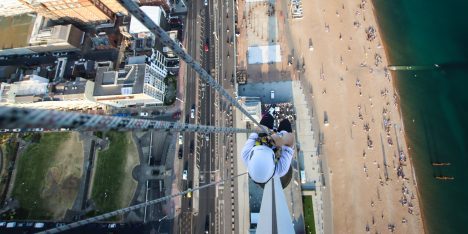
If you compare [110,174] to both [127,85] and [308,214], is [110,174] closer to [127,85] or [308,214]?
[127,85]

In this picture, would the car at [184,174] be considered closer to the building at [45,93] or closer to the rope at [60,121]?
the building at [45,93]

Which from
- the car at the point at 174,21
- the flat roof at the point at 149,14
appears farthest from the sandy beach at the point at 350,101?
the flat roof at the point at 149,14

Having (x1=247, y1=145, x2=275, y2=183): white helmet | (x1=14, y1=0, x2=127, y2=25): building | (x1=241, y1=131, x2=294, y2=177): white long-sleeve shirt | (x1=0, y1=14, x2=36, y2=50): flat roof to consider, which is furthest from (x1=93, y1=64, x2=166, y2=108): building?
(x1=247, y1=145, x2=275, y2=183): white helmet

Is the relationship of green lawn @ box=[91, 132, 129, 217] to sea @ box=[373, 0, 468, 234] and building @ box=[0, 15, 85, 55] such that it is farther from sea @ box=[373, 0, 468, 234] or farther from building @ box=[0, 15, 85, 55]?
sea @ box=[373, 0, 468, 234]

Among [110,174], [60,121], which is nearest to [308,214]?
[110,174]

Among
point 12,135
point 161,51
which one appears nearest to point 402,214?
point 161,51

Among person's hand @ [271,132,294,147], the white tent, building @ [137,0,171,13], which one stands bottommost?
person's hand @ [271,132,294,147]

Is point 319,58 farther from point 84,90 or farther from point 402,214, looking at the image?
point 84,90
